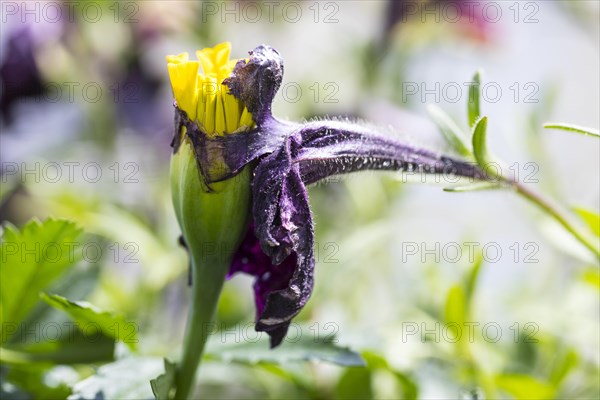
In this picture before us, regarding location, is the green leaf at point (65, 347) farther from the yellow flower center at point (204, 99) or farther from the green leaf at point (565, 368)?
the green leaf at point (565, 368)

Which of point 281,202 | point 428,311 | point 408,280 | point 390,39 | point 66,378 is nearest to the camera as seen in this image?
point 281,202

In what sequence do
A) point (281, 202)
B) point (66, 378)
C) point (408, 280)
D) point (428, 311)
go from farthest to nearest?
point (408, 280)
point (428, 311)
point (66, 378)
point (281, 202)

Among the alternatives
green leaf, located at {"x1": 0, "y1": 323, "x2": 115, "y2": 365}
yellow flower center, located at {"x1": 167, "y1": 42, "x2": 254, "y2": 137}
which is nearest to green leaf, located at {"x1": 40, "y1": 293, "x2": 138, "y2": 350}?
green leaf, located at {"x1": 0, "y1": 323, "x2": 115, "y2": 365}

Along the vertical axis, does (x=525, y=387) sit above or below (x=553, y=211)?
below

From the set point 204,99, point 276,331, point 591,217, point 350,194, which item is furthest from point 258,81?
point 350,194

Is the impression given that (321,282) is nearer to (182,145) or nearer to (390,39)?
(182,145)

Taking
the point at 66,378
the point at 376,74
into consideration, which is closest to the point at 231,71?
the point at 66,378

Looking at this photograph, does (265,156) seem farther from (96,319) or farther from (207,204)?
(96,319)
